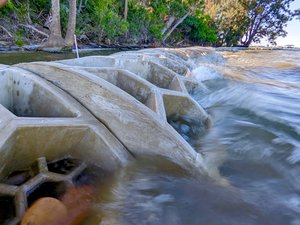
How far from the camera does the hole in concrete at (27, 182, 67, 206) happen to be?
1486 millimetres

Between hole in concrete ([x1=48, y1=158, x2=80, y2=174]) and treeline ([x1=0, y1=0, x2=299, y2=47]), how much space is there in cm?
711

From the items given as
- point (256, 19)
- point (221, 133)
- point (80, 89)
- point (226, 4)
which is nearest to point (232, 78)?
point (221, 133)

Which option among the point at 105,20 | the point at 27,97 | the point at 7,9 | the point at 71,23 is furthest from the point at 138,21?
the point at 27,97

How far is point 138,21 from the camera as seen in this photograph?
14172mm

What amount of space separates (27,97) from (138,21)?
12917mm

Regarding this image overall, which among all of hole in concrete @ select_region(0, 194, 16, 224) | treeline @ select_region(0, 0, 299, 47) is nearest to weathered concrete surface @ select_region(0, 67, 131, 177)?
hole in concrete @ select_region(0, 194, 16, 224)

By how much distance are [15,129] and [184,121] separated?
163 cm

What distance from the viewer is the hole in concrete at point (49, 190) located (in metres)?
1.49

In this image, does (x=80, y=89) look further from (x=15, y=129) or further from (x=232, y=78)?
(x=232, y=78)

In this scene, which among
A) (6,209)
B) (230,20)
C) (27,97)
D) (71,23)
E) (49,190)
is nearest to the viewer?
(6,209)

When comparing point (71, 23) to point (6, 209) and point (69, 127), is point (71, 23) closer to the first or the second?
point (69, 127)

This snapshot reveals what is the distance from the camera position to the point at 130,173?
1831 millimetres

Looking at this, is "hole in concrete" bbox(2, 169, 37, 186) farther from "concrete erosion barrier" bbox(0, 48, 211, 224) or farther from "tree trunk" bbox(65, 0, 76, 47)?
"tree trunk" bbox(65, 0, 76, 47)

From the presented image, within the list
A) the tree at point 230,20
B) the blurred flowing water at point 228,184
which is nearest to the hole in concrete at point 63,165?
the blurred flowing water at point 228,184
